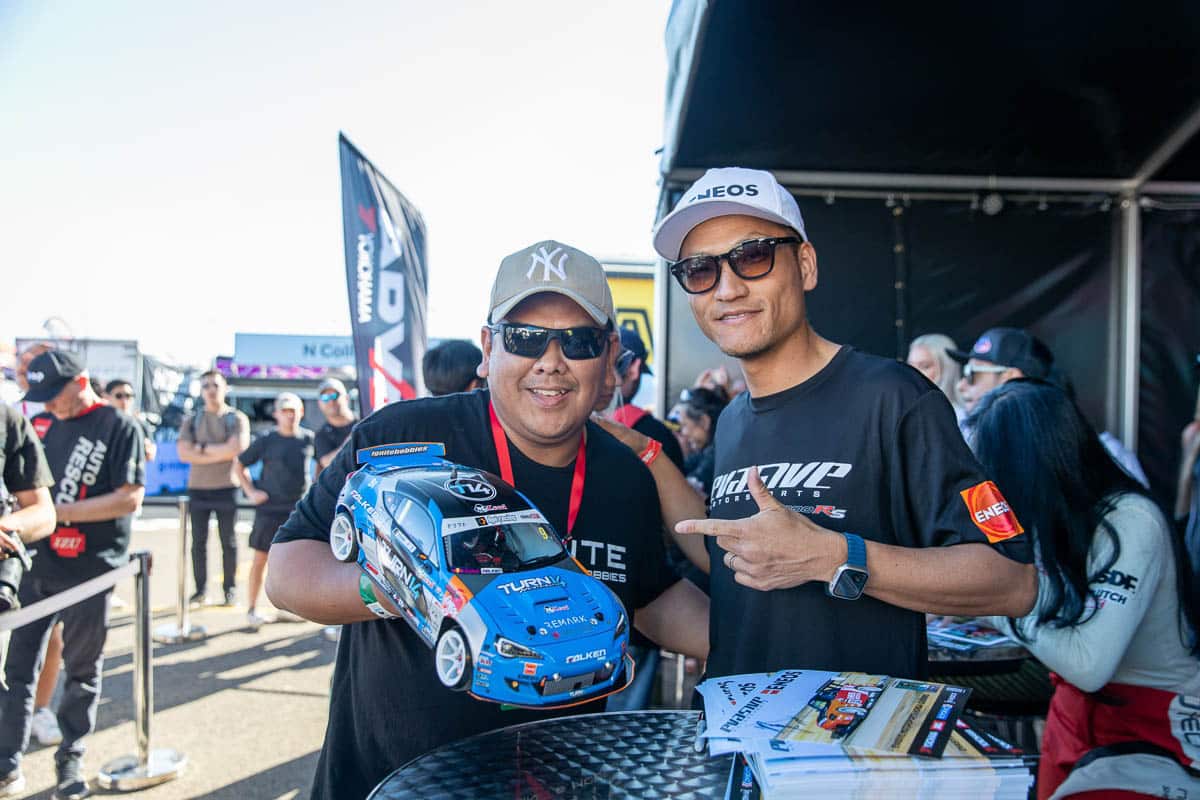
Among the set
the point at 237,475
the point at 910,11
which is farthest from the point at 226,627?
the point at 910,11

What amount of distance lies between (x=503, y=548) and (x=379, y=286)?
4.29m

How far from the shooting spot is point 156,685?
19.0 feet

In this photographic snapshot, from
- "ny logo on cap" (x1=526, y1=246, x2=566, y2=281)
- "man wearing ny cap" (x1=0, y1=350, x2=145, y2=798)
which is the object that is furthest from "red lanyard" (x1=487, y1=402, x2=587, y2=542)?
"man wearing ny cap" (x1=0, y1=350, x2=145, y2=798)

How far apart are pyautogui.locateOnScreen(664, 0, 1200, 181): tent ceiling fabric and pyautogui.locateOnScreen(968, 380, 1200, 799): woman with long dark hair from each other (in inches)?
80.5

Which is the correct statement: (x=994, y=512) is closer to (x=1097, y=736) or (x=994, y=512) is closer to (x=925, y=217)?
(x=1097, y=736)

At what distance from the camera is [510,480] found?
1750 mm

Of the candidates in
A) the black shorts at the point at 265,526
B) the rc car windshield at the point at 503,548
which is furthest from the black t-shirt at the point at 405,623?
the black shorts at the point at 265,526

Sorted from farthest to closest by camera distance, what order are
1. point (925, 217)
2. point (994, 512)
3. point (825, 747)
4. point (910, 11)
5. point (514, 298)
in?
point (925, 217), point (910, 11), point (514, 298), point (994, 512), point (825, 747)

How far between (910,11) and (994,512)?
2.69 m

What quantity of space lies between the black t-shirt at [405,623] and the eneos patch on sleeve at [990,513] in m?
0.75

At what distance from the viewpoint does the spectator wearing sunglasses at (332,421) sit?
24.3 feet

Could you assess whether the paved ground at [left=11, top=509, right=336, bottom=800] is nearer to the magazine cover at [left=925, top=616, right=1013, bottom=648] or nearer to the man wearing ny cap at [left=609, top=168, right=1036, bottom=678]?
the magazine cover at [left=925, top=616, right=1013, bottom=648]

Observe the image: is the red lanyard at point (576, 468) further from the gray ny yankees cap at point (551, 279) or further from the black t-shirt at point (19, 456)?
the black t-shirt at point (19, 456)

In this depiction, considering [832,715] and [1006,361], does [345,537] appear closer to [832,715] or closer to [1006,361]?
[832,715]
